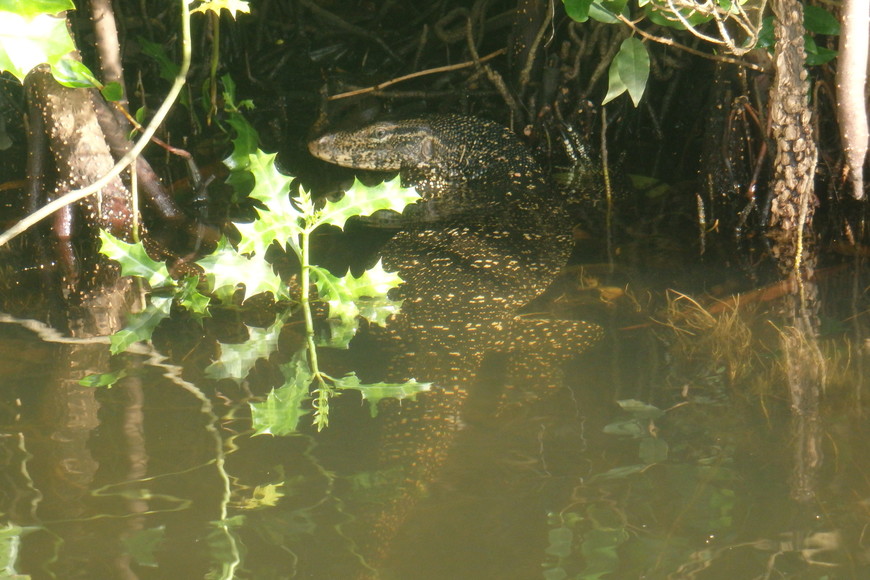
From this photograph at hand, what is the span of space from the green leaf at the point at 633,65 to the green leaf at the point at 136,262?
1507 mm

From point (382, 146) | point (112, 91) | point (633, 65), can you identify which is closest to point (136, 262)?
point (112, 91)

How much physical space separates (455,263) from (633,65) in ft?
3.01

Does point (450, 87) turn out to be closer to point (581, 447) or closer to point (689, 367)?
point (689, 367)

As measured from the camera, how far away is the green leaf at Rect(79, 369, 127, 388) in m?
2.21

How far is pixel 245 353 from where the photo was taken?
7.93ft

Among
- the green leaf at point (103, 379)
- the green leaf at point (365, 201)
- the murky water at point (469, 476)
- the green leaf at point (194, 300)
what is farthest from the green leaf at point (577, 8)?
the green leaf at point (103, 379)

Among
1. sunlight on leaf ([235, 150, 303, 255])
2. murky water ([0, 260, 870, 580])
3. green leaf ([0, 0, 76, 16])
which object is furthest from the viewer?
sunlight on leaf ([235, 150, 303, 255])

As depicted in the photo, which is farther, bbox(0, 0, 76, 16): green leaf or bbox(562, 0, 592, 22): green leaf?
bbox(562, 0, 592, 22): green leaf

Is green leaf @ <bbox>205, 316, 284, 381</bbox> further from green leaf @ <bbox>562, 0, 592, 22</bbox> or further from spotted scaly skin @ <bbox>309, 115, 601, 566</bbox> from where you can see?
green leaf @ <bbox>562, 0, 592, 22</bbox>

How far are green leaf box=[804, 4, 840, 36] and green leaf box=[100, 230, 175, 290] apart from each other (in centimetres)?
234

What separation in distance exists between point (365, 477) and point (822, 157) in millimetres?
2536

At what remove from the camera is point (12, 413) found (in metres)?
2.08

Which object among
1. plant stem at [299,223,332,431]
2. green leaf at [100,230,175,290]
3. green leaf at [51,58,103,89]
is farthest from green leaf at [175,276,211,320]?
green leaf at [51,58,103,89]

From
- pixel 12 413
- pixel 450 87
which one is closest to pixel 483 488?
pixel 12 413
